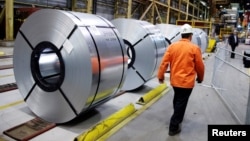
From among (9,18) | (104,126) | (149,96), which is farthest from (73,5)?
(104,126)

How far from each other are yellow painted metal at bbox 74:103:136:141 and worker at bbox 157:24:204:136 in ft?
2.85

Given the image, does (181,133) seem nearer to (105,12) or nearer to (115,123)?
(115,123)

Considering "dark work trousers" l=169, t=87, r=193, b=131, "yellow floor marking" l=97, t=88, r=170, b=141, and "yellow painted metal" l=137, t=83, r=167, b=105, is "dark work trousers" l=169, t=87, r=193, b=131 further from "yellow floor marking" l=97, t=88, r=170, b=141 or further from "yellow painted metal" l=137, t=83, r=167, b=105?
"yellow painted metal" l=137, t=83, r=167, b=105

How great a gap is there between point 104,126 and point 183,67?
4.66 ft

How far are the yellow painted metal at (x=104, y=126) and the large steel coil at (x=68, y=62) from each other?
0.35m

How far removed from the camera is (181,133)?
13.1 ft

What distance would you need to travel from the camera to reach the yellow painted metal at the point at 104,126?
3.42 metres

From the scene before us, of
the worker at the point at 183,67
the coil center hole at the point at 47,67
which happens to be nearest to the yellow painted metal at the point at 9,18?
the coil center hole at the point at 47,67

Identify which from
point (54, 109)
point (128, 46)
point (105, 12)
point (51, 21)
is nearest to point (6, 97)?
point (54, 109)

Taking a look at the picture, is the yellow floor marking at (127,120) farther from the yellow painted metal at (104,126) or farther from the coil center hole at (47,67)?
the coil center hole at (47,67)

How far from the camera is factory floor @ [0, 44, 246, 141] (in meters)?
3.76

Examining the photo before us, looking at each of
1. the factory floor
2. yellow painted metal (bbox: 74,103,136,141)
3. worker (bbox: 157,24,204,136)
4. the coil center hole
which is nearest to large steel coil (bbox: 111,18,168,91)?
the factory floor

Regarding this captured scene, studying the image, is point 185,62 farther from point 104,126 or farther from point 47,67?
point 47,67

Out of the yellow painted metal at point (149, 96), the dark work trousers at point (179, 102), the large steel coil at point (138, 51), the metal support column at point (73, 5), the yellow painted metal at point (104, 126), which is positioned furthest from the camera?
the metal support column at point (73, 5)
